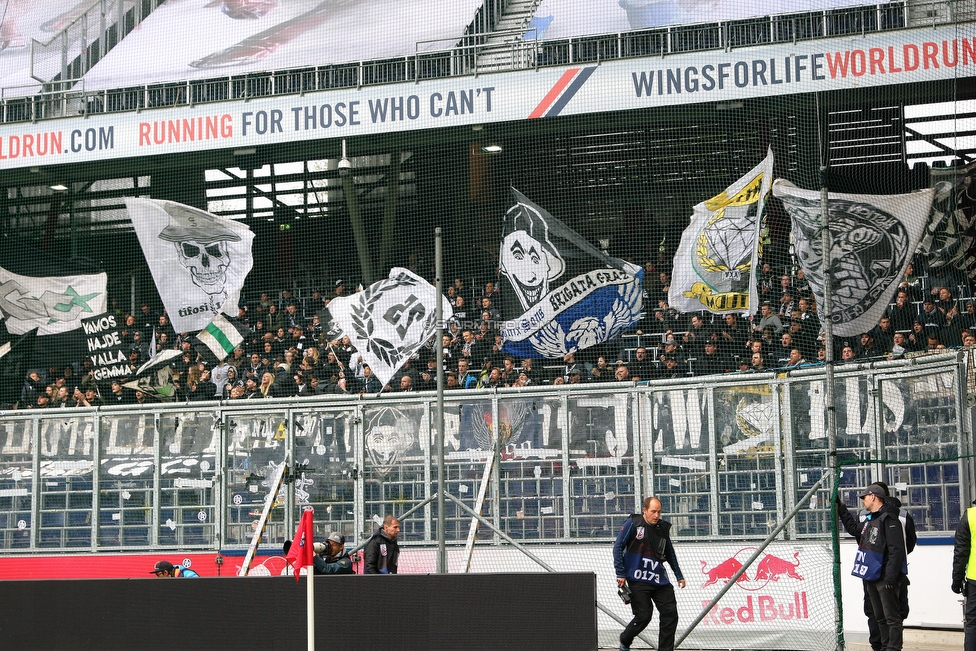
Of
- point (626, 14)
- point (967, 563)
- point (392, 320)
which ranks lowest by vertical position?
point (967, 563)

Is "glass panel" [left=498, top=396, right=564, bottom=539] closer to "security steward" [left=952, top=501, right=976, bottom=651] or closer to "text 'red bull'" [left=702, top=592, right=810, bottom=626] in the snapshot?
"text 'red bull'" [left=702, top=592, right=810, bottom=626]

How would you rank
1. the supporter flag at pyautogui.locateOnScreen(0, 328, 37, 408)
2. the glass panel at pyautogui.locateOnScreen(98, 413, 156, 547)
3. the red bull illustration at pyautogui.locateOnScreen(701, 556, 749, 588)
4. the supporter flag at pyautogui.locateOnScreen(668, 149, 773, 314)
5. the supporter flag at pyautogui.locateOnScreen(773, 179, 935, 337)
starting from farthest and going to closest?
the supporter flag at pyautogui.locateOnScreen(0, 328, 37, 408) → the glass panel at pyautogui.locateOnScreen(98, 413, 156, 547) → the supporter flag at pyautogui.locateOnScreen(668, 149, 773, 314) → the supporter flag at pyautogui.locateOnScreen(773, 179, 935, 337) → the red bull illustration at pyautogui.locateOnScreen(701, 556, 749, 588)

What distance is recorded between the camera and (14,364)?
19.2 m

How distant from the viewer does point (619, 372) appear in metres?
14.7

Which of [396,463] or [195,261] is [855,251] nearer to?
[396,463]

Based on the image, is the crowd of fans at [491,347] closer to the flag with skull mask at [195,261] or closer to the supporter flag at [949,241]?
the supporter flag at [949,241]

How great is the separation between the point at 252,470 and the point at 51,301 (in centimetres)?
566

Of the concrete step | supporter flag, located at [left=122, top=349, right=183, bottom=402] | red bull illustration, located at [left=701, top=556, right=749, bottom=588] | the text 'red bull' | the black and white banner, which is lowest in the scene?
the concrete step

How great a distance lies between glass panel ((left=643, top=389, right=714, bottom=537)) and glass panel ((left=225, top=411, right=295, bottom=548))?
4963 millimetres

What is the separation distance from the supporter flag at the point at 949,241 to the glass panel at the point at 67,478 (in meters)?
11.3

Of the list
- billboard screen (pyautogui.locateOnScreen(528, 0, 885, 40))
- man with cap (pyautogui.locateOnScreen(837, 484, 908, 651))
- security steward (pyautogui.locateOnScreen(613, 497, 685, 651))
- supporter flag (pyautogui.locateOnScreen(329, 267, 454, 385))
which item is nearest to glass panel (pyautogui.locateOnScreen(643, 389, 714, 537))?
security steward (pyautogui.locateOnScreen(613, 497, 685, 651))

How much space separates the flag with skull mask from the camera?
1792 cm

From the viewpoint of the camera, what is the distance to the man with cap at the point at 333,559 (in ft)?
38.6

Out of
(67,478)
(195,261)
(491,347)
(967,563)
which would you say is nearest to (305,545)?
(967,563)
